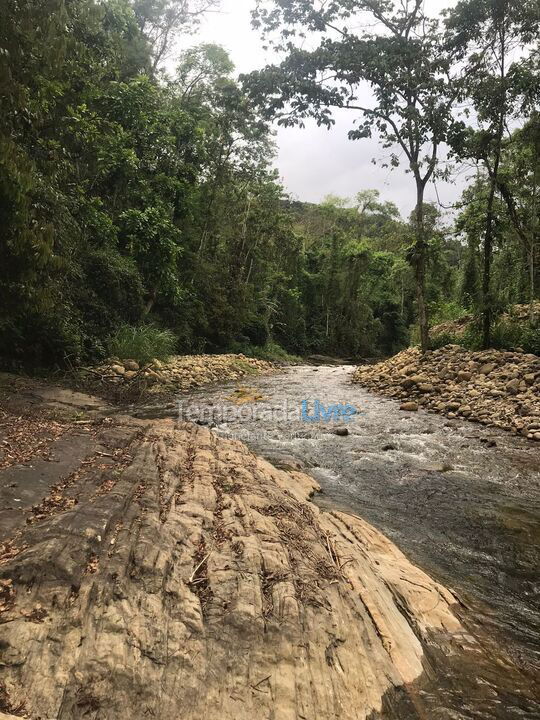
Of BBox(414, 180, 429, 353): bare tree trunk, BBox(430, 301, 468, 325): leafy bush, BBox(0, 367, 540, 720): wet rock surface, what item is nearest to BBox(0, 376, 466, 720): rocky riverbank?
BBox(0, 367, 540, 720): wet rock surface

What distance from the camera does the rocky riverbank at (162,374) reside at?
9.69m

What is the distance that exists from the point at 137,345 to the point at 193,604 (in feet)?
33.9

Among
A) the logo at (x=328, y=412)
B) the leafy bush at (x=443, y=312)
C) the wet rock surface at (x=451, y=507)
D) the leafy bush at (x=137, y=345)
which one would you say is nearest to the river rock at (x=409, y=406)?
the wet rock surface at (x=451, y=507)

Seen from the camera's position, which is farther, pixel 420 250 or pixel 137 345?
pixel 420 250

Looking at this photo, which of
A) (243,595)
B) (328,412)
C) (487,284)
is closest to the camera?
(243,595)

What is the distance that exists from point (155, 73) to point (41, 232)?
17.9m

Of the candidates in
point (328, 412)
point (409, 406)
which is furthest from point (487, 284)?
point (328, 412)

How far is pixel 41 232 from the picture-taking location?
200 inches

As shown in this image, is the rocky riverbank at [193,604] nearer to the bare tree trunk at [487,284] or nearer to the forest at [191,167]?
the forest at [191,167]

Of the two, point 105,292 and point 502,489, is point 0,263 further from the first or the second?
point 105,292

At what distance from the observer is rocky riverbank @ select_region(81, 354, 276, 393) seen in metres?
9.69

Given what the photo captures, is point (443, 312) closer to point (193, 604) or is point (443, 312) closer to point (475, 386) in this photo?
point (475, 386)

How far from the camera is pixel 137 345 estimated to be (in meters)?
11.6

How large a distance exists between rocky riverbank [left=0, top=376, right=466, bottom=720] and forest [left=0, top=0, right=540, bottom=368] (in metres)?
3.70
